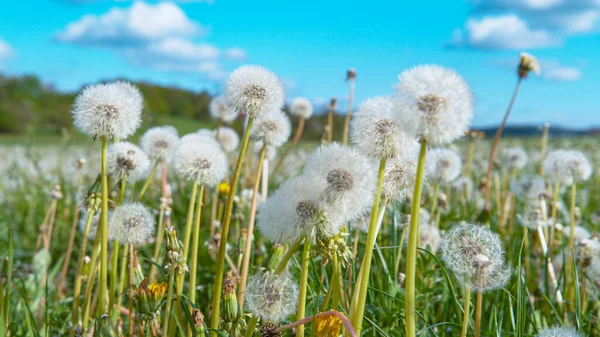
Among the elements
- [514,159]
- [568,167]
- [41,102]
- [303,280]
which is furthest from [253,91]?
[41,102]

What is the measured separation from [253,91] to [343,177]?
465 mm

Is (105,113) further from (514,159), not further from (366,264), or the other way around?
(514,159)

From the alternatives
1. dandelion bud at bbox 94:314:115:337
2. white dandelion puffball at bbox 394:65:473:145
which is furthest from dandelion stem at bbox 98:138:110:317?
white dandelion puffball at bbox 394:65:473:145

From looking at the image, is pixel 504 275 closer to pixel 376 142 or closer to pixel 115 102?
pixel 376 142

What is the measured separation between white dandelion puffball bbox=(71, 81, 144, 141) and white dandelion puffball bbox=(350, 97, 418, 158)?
2.26 feet

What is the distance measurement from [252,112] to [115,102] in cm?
40

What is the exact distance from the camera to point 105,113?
1549mm

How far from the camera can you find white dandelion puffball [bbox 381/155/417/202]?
4.53 ft

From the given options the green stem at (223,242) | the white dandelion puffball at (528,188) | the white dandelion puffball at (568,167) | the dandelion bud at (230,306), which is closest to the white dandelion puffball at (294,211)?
the green stem at (223,242)

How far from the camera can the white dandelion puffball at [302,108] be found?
389 centimetres

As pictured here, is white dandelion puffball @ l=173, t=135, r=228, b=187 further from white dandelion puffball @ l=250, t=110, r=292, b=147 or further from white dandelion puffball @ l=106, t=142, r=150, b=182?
white dandelion puffball @ l=250, t=110, r=292, b=147

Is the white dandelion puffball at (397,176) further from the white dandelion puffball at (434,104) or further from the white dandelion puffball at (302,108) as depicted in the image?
the white dandelion puffball at (302,108)

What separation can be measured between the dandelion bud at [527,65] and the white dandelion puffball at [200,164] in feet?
6.83

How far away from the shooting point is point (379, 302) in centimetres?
214
